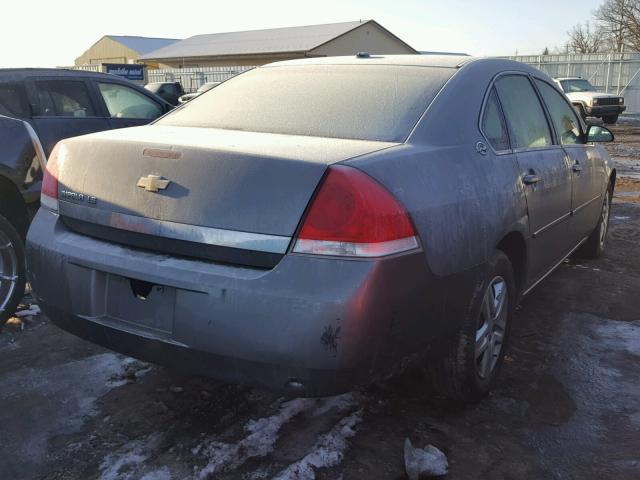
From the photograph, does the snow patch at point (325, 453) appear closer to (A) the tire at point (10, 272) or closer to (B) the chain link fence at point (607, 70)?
(A) the tire at point (10, 272)

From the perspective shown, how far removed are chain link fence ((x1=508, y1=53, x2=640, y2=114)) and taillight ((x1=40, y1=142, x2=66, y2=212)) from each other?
28690mm

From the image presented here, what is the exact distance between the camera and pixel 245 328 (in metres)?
2.23

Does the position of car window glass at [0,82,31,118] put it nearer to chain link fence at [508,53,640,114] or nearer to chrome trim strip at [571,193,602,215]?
chrome trim strip at [571,193,602,215]

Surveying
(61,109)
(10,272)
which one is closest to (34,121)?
(61,109)

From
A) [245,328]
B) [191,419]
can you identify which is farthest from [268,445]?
[245,328]

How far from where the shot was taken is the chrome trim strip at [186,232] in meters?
2.25

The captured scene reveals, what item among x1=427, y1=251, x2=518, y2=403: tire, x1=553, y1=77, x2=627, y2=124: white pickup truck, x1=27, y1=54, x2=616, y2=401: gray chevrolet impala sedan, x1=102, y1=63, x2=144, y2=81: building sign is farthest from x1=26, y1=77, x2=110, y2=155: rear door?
x1=102, y1=63, x2=144, y2=81: building sign

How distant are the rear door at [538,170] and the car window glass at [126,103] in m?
3.78

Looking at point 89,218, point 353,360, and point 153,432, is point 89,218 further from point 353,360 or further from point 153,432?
point 353,360

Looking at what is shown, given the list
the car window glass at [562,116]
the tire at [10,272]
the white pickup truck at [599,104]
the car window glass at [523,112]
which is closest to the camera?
the car window glass at [523,112]

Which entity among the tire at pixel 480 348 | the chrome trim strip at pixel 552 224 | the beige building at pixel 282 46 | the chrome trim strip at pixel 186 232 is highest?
the beige building at pixel 282 46

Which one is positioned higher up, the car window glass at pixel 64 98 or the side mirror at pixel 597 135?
the car window glass at pixel 64 98

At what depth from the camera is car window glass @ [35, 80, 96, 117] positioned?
5355 millimetres

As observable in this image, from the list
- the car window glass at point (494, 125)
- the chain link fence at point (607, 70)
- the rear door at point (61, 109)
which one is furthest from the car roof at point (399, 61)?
the chain link fence at point (607, 70)
